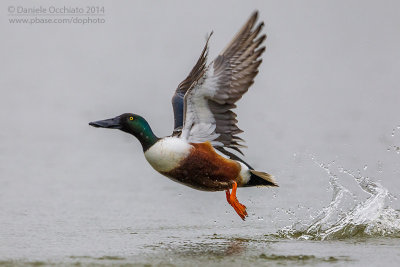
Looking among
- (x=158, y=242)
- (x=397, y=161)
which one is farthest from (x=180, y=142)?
(x=397, y=161)

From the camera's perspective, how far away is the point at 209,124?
7398 mm

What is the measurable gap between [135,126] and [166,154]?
1.28 feet

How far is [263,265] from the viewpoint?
229 inches

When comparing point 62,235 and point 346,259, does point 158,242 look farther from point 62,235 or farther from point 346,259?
point 346,259

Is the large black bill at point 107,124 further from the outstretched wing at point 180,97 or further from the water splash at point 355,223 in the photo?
the water splash at point 355,223

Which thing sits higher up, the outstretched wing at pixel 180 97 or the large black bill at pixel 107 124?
the outstretched wing at pixel 180 97

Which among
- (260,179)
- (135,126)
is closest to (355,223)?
(260,179)

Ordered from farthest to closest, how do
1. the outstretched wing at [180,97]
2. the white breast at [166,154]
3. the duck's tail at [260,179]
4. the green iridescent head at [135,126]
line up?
1. the outstretched wing at [180,97]
2. the duck's tail at [260,179]
3. the green iridescent head at [135,126]
4. the white breast at [166,154]

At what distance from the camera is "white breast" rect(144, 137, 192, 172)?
23.1 ft

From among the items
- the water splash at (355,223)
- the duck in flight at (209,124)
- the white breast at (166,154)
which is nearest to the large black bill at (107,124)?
the duck in flight at (209,124)

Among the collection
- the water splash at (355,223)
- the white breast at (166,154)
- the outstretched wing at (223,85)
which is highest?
the outstretched wing at (223,85)

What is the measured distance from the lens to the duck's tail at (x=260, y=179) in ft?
25.0

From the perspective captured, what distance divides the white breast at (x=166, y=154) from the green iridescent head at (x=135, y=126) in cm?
8

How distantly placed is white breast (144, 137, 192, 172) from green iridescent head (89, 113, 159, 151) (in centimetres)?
8
